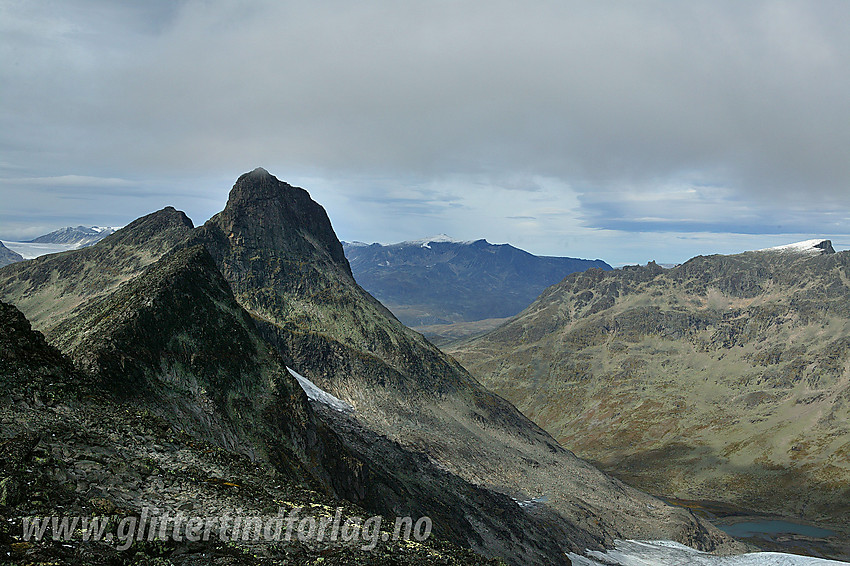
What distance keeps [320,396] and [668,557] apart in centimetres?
7618

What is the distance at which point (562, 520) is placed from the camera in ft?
300

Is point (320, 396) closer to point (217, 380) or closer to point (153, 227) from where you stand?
point (217, 380)

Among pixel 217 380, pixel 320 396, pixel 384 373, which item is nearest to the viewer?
pixel 217 380

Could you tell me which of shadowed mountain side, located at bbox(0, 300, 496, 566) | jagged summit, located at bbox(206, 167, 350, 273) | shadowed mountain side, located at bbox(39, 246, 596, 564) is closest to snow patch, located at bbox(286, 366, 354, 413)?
shadowed mountain side, located at bbox(39, 246, 596, 564)

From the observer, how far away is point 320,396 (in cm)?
9181

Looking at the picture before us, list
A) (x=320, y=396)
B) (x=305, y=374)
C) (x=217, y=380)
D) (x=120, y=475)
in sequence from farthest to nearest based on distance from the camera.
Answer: (x=305, y=374)
(x=320, y=396)
(x=217, y=380)
(x=120, y=475)

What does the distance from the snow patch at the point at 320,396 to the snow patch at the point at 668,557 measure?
4791cm

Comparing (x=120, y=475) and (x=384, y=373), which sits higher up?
(x=120, y=475)

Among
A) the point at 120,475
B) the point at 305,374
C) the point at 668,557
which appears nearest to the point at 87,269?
the point at 305,374

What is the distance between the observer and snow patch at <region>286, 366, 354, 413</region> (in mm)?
89588

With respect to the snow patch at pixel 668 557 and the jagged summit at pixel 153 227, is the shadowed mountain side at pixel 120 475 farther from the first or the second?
the jagged summit at pixel 153 227

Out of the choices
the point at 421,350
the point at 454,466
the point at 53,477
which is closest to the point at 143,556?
the point at 53,477

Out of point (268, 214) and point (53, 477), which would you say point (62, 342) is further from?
point (268, 214)

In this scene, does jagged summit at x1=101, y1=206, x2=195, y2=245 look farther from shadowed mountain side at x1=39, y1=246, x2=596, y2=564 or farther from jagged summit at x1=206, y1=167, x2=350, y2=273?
shadowed mountain side at x1=39, y1=246, x2=596, y2=564
